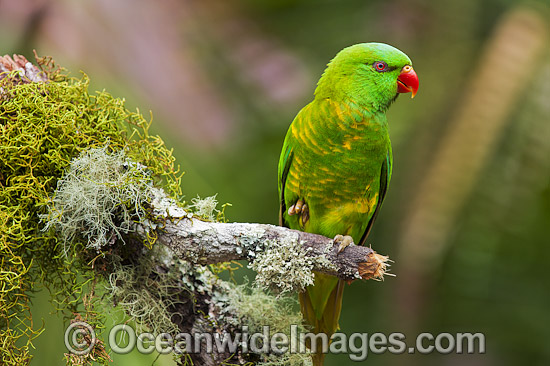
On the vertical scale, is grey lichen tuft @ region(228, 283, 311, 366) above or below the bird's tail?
below

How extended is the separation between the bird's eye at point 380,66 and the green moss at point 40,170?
1.19m

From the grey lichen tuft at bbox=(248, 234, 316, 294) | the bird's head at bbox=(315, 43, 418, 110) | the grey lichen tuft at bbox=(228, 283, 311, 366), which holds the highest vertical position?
the bird's head at bbox=(315, 43, 418, 110)

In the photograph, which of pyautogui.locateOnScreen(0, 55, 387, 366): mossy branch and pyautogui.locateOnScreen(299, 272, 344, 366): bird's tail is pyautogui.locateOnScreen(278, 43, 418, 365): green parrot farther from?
pyautogui.locateOnScreen(0, 55, 387, 366): mossy branch

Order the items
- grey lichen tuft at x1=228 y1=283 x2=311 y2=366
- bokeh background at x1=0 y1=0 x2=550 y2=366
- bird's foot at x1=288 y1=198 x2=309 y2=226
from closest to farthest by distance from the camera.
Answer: grey lichen tuft at x1=228 y1=283 x2=311 y2=366, bird's foot at x1=288 y1=198 x2=309 y2=226, bokeh background at x1=0 y1=0 x2=550 y2=366

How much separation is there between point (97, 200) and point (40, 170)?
0.96 ft

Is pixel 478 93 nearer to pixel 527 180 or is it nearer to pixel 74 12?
pixel 527 180

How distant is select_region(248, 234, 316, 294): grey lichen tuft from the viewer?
2037 millimetres

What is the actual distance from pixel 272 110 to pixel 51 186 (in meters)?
2.79

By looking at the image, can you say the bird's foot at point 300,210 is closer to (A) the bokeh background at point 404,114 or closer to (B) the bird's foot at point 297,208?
(B) the bird's foot at point 297,208

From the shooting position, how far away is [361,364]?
502cm
